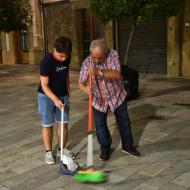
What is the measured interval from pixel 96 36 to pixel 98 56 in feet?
Result: 34.9

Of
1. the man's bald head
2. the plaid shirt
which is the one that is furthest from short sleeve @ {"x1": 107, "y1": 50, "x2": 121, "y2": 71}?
the man's bald head

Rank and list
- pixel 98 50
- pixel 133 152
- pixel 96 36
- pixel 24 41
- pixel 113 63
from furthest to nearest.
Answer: pixel 24 41, pixel 96 36, pixel 133 152, pixel 113 63, pixel 98 50

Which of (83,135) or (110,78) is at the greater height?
(110,78)

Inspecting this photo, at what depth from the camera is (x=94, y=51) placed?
4.51 m

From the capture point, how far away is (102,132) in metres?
4.97

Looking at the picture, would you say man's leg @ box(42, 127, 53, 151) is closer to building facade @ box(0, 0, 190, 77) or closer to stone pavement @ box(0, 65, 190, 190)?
stone pavement @ box(0, 65, 190, 190)

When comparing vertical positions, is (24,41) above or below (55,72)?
above

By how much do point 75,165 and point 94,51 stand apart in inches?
55.1

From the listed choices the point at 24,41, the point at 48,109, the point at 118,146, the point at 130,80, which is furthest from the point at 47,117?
the point at 24,41

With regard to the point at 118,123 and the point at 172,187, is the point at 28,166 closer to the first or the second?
the point at 118,123

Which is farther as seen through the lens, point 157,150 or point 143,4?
point 143,4

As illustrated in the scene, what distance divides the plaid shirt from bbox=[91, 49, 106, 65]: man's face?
0.05 meters

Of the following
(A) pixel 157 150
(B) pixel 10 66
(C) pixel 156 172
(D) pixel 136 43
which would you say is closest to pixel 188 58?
(D) pixel 136 43

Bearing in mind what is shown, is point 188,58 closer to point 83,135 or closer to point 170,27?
point 170,27
